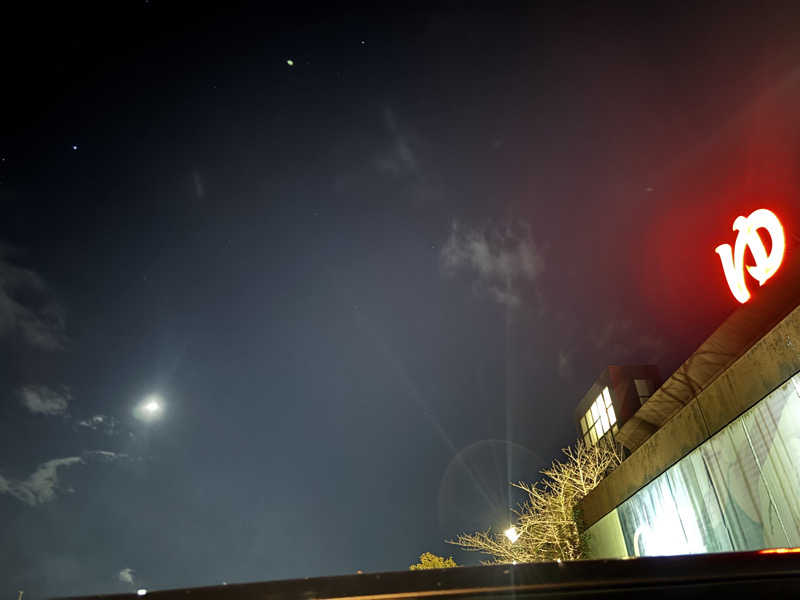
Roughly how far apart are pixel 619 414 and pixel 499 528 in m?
11.8

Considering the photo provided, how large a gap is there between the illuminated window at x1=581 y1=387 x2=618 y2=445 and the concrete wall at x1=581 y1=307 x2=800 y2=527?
21.7 meters

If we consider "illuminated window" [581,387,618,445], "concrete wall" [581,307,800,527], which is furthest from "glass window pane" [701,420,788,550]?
"illuminated window" [581,387,618,445]

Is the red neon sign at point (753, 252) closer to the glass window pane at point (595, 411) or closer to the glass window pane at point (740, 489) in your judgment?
the glass window pane at point (740, 489)

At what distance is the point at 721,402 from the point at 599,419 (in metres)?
Result: 27.9

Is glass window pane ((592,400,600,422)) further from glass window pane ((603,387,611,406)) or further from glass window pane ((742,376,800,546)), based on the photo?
glass window pane ((742,376,800,546))

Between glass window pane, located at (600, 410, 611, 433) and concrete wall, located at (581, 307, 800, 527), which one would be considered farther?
glass window pane, located at (600, 410, 611, 433)

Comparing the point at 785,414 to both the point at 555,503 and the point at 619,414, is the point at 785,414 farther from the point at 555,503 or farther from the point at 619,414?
the point at 619,414

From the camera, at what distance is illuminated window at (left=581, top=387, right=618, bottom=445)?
108 feet

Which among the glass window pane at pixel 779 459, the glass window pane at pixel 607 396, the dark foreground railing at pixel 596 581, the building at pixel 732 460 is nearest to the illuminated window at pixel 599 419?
the glass window pane at pixel 607 396

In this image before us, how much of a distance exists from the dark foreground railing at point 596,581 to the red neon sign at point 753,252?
15262 millimetres

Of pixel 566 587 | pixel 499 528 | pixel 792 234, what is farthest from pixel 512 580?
pixel 499 528

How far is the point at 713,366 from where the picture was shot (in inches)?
648

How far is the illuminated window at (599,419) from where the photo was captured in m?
32.9

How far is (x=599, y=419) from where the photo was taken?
113 feet
